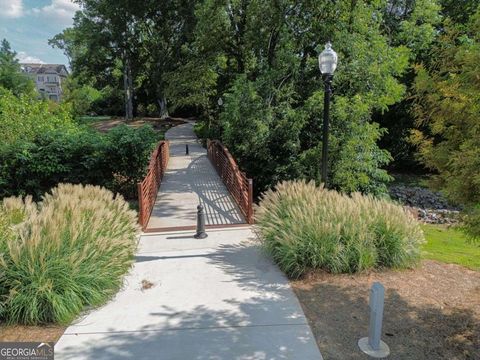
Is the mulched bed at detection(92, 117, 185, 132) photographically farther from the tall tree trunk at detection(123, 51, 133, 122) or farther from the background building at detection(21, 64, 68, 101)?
the background building at detection(21, 64, 68, 101)

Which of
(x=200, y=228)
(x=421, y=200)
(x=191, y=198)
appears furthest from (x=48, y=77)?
(x=200, y=228)

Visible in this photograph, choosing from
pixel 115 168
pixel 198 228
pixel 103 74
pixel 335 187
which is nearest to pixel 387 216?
pixel 198 228

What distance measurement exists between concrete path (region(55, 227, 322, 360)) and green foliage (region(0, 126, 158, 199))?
5737 millimetres

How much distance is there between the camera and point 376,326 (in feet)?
11.8

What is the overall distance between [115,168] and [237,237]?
5645mm

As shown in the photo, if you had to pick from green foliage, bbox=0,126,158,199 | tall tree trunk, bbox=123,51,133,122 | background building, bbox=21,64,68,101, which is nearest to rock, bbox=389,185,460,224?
green foliage, bbox=0,126,158,199

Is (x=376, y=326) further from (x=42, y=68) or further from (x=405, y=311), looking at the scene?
(x=42, y=68)

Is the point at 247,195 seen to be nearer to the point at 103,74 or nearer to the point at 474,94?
the point at 474,94

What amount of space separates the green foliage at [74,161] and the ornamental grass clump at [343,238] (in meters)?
6.59

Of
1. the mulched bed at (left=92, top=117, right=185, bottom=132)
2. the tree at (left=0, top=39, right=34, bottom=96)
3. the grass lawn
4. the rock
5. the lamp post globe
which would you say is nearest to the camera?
the grass lawn

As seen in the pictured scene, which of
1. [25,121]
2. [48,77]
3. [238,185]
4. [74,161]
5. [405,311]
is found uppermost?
[48,77]

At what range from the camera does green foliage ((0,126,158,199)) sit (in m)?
10.6

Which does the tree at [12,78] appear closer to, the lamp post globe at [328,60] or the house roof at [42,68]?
the lamp post globe at [328,60]

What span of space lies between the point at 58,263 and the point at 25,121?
32.9 ft
